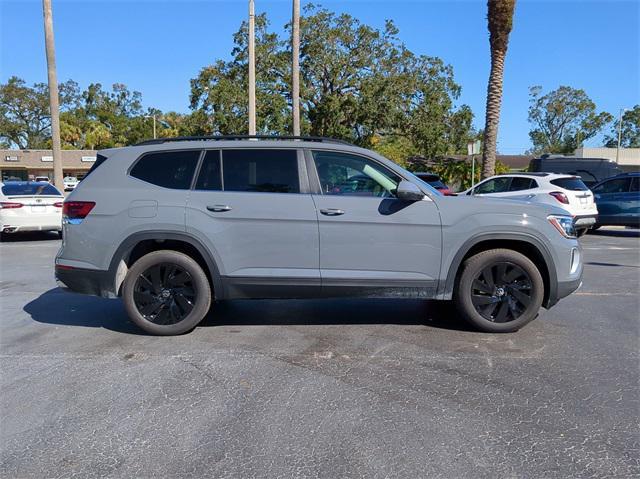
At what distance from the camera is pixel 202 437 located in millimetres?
3176

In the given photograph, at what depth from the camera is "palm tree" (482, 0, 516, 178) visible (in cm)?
1745

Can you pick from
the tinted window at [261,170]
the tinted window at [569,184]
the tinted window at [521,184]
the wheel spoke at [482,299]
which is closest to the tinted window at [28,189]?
the tinted window at [261,170]

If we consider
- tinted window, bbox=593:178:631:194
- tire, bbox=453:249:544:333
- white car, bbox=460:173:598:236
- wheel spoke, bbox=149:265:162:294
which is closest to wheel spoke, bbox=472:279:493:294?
tire, bbox=453:249:544:333

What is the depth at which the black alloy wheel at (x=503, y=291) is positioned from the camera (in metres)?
5.03

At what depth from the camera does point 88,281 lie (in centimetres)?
503

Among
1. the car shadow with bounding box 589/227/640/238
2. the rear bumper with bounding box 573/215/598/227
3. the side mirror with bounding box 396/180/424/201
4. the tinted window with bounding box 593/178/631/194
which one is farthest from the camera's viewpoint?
the car shadow with bounding box 589/227/640/238

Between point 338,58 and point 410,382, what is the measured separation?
27.5 m

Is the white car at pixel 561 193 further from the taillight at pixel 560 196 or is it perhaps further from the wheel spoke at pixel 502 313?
the wheel spoke at pixel 502 313

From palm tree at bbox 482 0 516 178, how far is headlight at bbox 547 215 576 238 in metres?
14.6

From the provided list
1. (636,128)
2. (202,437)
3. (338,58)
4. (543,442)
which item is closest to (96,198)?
(202,437)

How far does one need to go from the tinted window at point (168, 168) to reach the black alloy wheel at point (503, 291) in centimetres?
298

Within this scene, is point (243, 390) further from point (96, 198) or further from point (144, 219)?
point (96, 198)

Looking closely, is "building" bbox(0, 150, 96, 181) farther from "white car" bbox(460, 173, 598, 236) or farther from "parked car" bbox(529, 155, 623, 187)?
"white car" bbox(460, 173, 598, 236)

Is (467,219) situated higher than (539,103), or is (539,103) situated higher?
(539,103)
